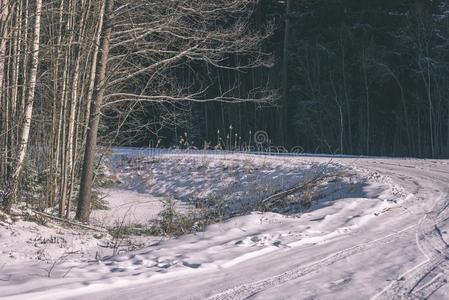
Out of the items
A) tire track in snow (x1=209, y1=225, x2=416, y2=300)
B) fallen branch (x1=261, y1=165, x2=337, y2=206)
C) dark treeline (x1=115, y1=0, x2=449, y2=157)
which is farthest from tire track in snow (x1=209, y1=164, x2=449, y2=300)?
dark treeline (x1=115, y1=0, x2=449, y2=157)

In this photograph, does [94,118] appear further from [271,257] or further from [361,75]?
[361,75]

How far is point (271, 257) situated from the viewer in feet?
20.3

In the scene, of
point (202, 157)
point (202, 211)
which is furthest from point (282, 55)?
point (202, 211)

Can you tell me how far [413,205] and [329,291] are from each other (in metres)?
5.36

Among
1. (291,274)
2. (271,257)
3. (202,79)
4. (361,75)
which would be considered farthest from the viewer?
(361,75)

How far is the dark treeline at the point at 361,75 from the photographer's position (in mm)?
31422

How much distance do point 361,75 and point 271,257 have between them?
102 ft

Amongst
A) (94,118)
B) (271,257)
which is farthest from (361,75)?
(271,257)

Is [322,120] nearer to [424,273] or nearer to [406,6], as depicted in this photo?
[406,6]

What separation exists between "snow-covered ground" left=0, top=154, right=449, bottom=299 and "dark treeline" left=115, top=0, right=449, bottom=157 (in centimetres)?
2052

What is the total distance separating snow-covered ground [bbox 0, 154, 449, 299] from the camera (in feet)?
16.1

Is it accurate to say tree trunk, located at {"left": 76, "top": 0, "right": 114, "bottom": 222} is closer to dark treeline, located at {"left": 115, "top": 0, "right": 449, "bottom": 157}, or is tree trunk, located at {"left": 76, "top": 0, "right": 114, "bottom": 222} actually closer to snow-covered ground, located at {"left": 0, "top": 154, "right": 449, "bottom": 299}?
snow-covered ground, located at {"left": 0, "top": 154, "right": 449, "bottom": 299}

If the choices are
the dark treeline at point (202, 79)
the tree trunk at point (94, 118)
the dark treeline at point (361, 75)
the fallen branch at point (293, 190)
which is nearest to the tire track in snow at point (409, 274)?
the fallen branch at point (293, 190)

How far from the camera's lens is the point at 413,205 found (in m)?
9.67
